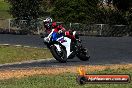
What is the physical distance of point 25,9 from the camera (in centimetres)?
4469

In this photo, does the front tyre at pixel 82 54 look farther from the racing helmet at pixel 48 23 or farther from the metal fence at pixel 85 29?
the metal fence at pixel 85 29

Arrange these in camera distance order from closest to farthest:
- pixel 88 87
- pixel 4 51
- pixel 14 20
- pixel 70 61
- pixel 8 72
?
pixel 88 87
pixel 8 72
pixel 70 61
pixel 4 51
pixel 14 20

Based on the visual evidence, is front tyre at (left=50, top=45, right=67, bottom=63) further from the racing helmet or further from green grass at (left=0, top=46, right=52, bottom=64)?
green grass at (left=0, top=46, right=52, bottom=64)

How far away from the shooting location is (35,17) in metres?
45.1

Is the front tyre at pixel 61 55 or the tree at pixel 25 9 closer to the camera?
the front tyre at pixel 61 55

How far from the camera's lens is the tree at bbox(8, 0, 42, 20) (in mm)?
44500

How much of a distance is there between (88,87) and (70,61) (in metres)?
10.5

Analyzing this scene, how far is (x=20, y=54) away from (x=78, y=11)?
21.8 meters

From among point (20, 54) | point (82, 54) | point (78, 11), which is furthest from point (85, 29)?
point (82, 54)

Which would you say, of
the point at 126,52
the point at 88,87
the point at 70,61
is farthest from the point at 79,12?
the point at 88,87

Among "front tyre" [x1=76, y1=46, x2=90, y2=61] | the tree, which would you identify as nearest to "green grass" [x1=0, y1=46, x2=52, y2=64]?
"front tyre" [x1=76, y1=46, x2=90, y2=61]

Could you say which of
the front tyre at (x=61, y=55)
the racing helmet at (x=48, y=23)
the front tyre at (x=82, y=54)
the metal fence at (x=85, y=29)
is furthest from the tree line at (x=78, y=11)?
the racing helmet at (x=48, y=23)

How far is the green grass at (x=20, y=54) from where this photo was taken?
22.8 meters

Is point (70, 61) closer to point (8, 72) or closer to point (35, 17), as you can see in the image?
point (8, 72)
